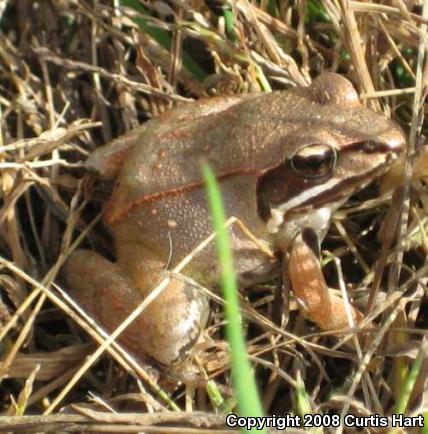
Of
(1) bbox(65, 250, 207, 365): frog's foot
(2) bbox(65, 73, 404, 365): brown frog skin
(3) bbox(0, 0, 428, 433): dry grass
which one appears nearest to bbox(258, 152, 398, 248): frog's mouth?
(2) bbox(65, 73, 404, 365): brown frog skin

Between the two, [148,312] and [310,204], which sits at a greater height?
[310,204]

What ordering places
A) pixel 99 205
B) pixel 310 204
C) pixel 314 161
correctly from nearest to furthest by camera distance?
1. pixel 314 161
2. pixel 310 204
3. pixel 99 205

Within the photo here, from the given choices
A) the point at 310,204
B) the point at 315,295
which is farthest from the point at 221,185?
the point at 315,295

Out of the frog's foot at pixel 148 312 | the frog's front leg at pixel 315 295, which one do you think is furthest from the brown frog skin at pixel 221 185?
the frog's front leg at pixel 315 295

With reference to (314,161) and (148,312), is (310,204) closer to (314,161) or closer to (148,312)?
(314,161)

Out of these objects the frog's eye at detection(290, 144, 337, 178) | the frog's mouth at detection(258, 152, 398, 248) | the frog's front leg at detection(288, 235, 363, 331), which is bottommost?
the frog's front leg at detection(288, 235, 363, 331)

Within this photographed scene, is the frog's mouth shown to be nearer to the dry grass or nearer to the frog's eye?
the frog's eye
